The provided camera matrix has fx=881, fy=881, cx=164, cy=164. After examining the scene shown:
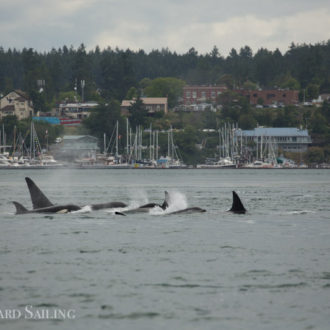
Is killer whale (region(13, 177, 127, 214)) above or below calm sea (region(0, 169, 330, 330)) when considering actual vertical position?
above

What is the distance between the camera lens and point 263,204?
67.8 metres

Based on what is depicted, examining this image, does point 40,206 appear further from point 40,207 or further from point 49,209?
point 49,209

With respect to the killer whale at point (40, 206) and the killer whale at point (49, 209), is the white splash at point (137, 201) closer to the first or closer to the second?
the killer whale at point (49, 209)

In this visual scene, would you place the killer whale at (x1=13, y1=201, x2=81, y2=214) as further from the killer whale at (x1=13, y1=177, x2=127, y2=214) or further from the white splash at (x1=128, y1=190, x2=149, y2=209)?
the white splash at (x1=128, y1=190, x2=149, y2=209)

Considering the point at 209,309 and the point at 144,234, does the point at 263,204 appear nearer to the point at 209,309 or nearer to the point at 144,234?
the point at 144,234

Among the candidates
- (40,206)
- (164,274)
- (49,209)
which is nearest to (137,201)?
(40,206)

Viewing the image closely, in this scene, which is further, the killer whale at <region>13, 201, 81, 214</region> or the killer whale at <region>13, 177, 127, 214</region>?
the killer whale at <region>13, 201, 81, 214</region>

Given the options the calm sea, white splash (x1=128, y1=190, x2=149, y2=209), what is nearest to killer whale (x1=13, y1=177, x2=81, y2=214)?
the calm sea

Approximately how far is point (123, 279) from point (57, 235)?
43.5 feet

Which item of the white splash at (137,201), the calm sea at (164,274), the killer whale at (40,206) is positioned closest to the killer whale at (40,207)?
the killer whale at (40,206)

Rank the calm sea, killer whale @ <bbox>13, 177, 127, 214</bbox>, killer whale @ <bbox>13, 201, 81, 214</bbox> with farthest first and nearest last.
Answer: killer whale @ <bbox>13, 201, 81, 214</bbox> → killer whale @ <bbox>13, 177, 127, 214</bbox> → the calm sea

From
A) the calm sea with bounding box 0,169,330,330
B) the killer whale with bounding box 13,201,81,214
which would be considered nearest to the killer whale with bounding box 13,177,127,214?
the killer whale with bounding box 13,201,81,214

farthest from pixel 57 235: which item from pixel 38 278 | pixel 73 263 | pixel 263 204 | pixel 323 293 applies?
pixel 263 204

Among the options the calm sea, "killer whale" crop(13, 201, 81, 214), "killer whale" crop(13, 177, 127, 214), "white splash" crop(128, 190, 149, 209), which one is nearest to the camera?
the calm sea
